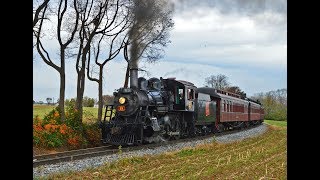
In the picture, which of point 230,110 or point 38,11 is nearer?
point 38,11

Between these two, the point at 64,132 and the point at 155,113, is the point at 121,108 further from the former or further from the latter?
the point at 64,132

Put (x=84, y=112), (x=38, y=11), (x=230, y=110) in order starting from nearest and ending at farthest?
(x=38, y=11) → (x=84, y=112) → (x=230, y=110)

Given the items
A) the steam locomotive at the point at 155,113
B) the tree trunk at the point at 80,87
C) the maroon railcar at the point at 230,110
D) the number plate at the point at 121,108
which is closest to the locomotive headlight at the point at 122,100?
the steam locomotive at the point at 155,113

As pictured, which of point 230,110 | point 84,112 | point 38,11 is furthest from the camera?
point 230,110

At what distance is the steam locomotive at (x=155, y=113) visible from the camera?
16594mm

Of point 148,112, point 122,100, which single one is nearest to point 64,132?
point 122,100

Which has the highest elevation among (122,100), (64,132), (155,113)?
(122,100)

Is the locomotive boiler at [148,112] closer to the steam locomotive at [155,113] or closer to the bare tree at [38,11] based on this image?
the steam locomotive at [155,113]

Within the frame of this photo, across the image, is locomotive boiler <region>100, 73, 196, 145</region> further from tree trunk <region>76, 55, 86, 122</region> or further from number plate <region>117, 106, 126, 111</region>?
tree trunk <region>76, 55, 86, 122</region>

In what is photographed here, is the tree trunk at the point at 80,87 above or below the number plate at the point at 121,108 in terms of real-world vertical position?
above

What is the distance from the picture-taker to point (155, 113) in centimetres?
1780

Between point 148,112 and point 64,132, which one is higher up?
point 148,112
